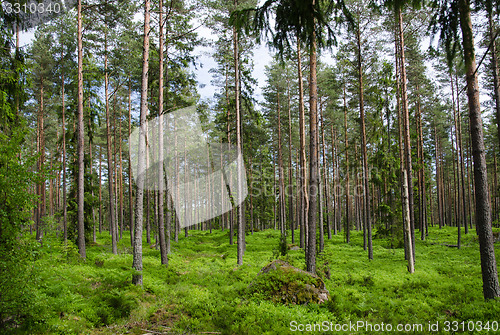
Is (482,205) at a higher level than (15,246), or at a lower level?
higher

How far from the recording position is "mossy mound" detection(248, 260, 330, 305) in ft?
24.5

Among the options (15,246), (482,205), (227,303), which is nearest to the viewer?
(15,246)

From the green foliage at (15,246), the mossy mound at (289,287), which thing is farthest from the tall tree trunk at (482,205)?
the green foliage at (15,246)

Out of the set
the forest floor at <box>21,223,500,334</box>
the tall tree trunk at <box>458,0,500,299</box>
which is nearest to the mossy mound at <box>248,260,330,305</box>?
the forest floor at <box>21,223,500,334</box>

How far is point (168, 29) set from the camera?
43.4 ft

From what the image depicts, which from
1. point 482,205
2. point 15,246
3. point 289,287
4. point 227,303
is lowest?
point 227,303

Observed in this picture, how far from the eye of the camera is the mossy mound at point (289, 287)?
747cm

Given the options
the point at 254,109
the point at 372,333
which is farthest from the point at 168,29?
the point at 372,333

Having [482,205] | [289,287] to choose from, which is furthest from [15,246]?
[482,205]

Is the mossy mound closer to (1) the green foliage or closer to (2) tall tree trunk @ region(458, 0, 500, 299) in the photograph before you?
(2) tall tree trunk @ region(458, 0, 500, 299)

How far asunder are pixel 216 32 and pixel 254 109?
16.6 feet

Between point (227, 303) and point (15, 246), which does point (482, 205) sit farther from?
point (15, 246)

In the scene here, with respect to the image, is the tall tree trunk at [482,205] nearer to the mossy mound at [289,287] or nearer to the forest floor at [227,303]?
the forest floor at [227,303]

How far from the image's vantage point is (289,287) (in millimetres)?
7711
